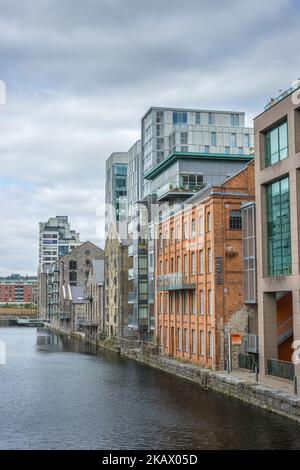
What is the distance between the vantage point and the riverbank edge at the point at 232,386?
27244mm

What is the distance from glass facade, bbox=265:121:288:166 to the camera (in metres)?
33.9

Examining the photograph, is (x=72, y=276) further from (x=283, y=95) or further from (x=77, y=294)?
(x=283, y=95)

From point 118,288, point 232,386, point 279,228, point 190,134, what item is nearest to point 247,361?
point 232,386

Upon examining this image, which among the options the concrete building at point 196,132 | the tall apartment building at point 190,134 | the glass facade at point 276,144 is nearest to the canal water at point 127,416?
the glass facade at point 276,144

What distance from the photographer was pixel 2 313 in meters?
179

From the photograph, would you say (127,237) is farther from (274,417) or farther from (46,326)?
(46,326)

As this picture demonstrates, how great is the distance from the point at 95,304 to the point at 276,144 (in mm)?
63532

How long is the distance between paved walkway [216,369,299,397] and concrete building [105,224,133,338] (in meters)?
32.6

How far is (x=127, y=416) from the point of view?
28.6 meters

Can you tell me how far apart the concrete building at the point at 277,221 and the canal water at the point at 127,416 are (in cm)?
504

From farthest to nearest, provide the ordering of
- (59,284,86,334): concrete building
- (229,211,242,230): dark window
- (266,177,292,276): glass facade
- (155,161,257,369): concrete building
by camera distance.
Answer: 1. (59,284,86,334): concrete building
2. (229,211,242,230): dark window
3. (155,161,257,369): concrete building
4. (266,177,292,276): glass facade

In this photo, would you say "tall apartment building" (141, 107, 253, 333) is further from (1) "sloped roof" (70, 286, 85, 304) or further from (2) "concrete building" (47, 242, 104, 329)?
(1) "sloped roof" (70, 286, 85, 304)

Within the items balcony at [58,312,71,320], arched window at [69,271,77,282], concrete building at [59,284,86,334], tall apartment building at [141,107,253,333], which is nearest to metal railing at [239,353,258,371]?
tall apartment building at [141,107,253,333]

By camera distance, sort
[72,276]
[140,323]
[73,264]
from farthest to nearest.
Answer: [73,264] → [72,276] → [140,323]
